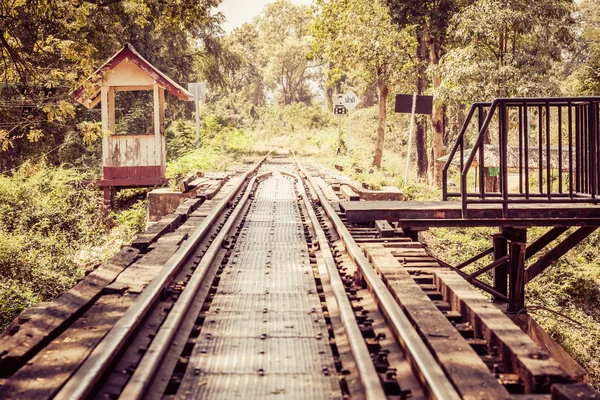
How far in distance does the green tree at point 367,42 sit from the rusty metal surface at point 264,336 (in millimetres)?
18788

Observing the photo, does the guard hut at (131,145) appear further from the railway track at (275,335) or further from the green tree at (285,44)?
the green tree at (285,44)

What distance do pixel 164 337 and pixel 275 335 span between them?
33.4 inches

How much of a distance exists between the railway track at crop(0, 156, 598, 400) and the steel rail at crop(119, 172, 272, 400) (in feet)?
0.04

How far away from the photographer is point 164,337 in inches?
157

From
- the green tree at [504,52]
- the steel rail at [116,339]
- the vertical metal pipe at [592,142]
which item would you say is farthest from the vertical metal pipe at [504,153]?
the green tree at [504,52]

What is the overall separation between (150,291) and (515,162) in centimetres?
1486

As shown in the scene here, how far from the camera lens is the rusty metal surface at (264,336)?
3.60 m

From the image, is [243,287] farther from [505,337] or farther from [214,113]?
[214,113]

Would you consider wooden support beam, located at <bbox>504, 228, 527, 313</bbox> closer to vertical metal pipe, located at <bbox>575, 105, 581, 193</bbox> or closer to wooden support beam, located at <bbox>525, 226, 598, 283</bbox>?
wooden support beam, located at <bbox>525, 226, 598, 283</bbox>

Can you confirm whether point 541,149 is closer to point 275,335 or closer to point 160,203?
point 275,335

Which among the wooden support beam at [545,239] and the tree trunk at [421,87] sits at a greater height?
the tree trunk at [421,87]

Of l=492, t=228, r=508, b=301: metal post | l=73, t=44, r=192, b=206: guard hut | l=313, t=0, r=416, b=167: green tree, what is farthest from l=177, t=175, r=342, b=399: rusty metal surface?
l=313, t=0, r=416, b=167: green tree

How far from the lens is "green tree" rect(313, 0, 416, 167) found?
968 inches

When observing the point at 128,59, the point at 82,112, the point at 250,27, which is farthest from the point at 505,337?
the point at 250,27
